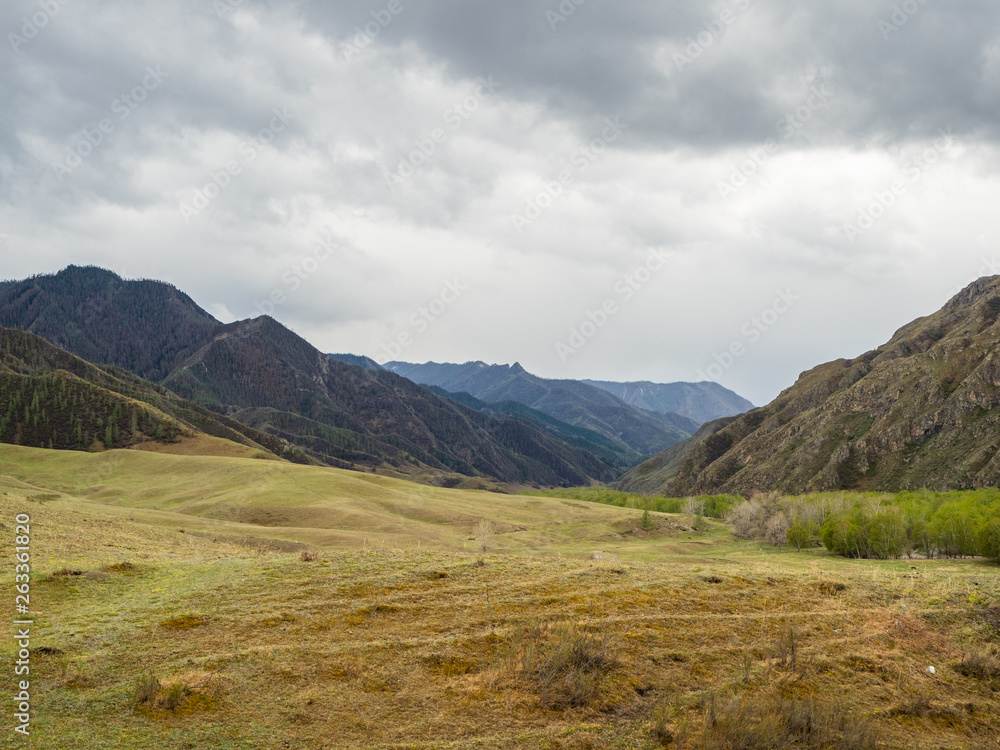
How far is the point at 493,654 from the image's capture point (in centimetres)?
1328

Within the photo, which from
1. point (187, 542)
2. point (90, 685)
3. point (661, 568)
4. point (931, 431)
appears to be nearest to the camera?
point (90, 685)

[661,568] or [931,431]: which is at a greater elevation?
[931,431]

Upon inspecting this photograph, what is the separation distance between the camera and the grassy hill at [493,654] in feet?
34.0

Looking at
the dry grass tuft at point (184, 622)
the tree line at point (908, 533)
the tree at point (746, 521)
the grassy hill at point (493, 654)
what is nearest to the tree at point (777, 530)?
the tree line at point (908, 533)

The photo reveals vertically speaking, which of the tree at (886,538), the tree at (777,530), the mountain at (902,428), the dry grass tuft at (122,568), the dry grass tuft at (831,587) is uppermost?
the mountain at (902,428)

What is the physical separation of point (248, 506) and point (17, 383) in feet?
479

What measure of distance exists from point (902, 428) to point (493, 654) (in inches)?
6887

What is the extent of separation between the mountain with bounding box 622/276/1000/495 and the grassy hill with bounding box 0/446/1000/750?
13165 centimetres

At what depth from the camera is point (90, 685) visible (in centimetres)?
1057

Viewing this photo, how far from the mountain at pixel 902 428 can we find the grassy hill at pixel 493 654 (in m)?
132

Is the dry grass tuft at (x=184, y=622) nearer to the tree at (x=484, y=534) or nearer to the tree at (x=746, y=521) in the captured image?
the tree at (x=484, y=534)

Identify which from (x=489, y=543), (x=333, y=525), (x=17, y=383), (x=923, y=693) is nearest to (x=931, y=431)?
(x=489, y=543)

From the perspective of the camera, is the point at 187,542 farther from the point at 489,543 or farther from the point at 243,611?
the point at 489,543

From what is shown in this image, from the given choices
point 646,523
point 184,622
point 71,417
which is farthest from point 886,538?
point 71,417
